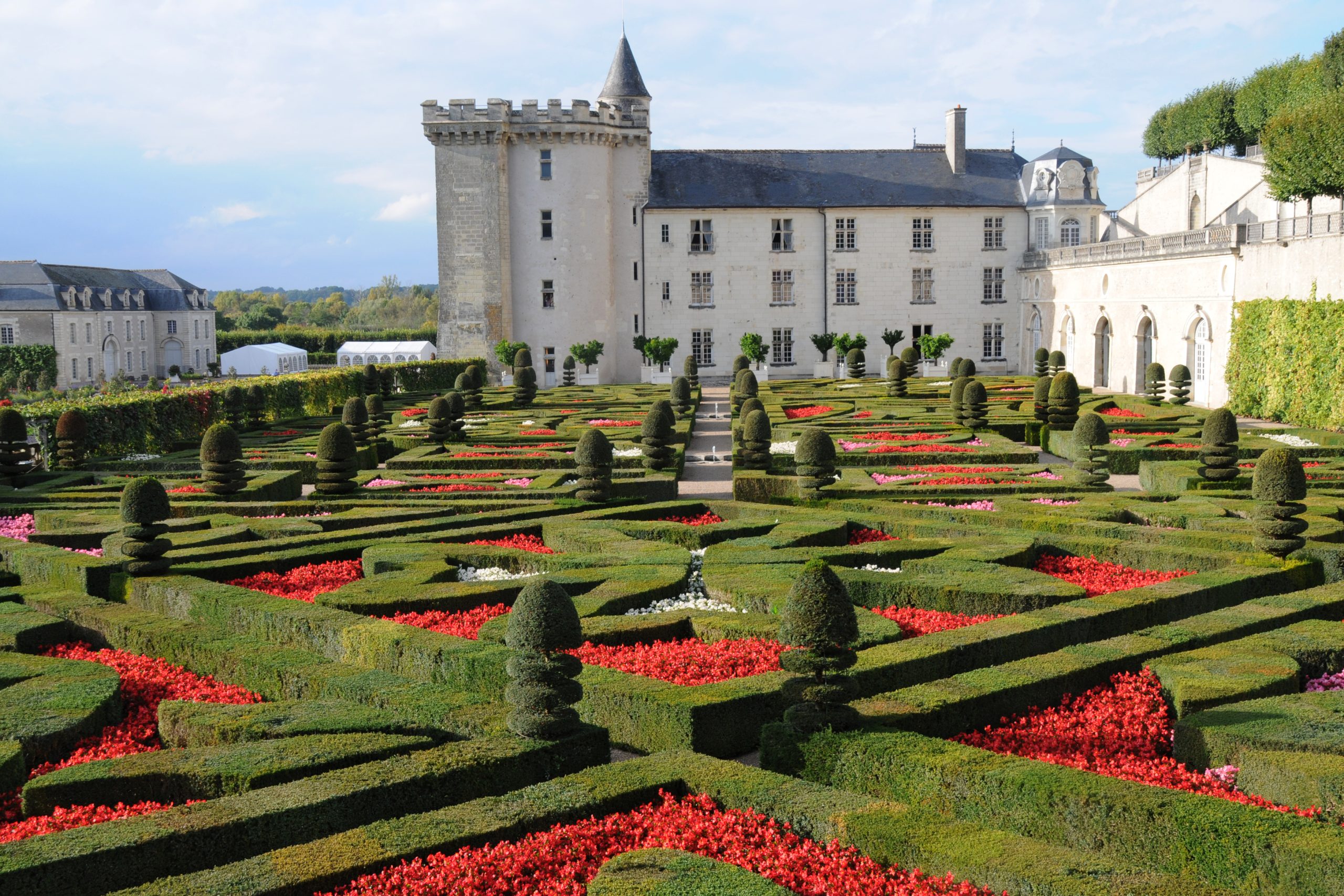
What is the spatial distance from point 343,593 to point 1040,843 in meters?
7.15

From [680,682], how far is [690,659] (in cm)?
49

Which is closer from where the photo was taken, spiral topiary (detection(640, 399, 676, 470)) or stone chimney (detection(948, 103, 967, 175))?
spiral topiary (detection(640, 399, 676, 470))

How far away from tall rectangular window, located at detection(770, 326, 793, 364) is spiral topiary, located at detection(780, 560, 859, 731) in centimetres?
4204

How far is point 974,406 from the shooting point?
24.6 m

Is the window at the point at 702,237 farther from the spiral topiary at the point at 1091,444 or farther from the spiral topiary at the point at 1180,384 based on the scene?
the spiral topiary at the point at 1091,444

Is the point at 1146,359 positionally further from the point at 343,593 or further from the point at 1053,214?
the point at 343,593

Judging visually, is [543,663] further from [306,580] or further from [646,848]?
[306,580]

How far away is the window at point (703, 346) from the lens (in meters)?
49.0

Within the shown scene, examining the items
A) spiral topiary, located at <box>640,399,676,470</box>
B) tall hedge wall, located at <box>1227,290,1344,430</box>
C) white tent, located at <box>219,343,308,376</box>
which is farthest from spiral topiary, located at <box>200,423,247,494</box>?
white tent, located at <box>219,343,308,376</box>

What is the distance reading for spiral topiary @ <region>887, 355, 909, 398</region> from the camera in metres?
33.0

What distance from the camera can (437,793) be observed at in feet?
22.1

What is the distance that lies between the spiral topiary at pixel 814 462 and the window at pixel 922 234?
115 ft

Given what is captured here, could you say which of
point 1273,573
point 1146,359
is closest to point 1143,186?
point 1146,359

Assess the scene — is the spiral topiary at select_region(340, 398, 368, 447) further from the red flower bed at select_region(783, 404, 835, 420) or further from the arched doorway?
the arched doorway
